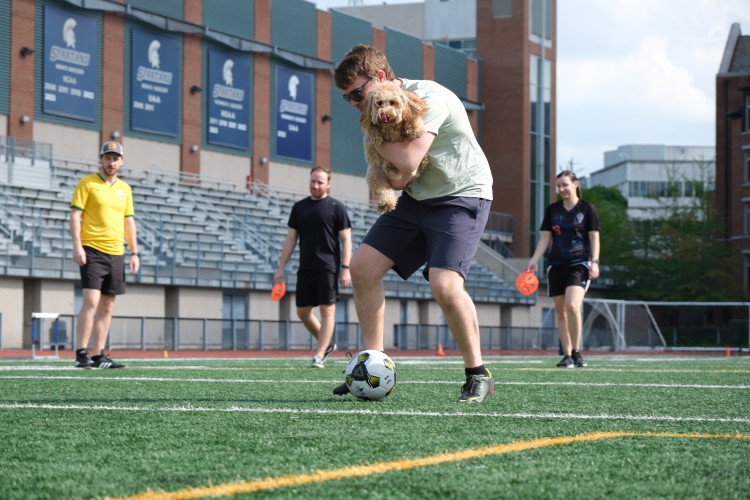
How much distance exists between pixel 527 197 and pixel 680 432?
167ft

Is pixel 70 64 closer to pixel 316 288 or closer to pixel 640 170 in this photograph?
pixel 316 288

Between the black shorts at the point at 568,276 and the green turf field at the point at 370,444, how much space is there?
543cm

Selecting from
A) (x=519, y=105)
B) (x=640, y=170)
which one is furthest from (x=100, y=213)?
(x=640, y=170)

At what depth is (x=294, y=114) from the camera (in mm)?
46125

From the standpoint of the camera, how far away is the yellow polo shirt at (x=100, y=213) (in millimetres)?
11438

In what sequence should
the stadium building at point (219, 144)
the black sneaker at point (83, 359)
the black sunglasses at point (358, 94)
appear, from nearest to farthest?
the black sunglasses at point (358, 94), the black sneaker at point (83, 359), the stadium building at point (219, 144)

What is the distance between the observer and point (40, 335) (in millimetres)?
25891

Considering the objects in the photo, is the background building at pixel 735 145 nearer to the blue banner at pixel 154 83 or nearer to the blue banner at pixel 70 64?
the blue banner at pixel 154 83

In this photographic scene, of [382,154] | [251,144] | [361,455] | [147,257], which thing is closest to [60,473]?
[361,455]

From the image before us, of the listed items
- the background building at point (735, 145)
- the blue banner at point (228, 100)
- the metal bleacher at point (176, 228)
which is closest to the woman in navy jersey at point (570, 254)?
the metal bleacher at point (176, 228)

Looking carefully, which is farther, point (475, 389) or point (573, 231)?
point (573, 231)

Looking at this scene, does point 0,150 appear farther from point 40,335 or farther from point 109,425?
point 109,425

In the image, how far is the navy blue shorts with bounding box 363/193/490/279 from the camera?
6.62m

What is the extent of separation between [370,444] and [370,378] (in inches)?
86.6
